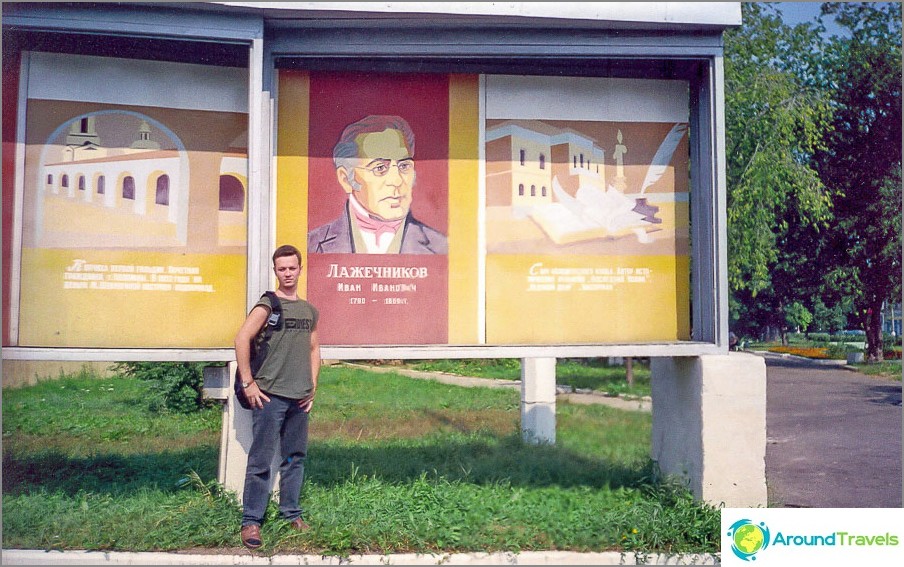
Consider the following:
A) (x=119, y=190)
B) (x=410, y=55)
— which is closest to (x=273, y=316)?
(x=119, y=190)

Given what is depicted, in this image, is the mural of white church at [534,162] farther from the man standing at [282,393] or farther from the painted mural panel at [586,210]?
the man standing at [282,393]

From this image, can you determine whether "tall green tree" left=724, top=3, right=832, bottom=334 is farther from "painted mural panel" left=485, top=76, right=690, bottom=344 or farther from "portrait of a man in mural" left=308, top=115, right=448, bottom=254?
"portrait of a man in mural" left=308, top=115, right=448, bottom=254

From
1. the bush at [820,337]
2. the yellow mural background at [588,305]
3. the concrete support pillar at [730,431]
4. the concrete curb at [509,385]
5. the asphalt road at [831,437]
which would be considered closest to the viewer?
the concrete support pillar at [730,431]

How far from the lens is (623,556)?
4570 mm

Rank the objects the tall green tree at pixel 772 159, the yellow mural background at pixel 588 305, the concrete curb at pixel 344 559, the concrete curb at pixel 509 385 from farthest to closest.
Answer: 1. the concrete curb at pixel 509 385
2. the tall green tree at pixel 772 159
3. the yellow mural background at pixel 588 305
4. the concrete curb at pixel 344 559

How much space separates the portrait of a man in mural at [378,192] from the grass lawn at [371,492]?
71.7 inches

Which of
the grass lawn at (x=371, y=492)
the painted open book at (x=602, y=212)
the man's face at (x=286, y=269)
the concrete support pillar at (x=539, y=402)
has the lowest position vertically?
the grass lawn at (x=371, y=492)

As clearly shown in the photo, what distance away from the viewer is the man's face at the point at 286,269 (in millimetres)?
4641

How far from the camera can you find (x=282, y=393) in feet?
15.0

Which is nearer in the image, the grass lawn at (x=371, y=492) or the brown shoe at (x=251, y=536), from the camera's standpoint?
the brown shoe at (x=251, y=536)

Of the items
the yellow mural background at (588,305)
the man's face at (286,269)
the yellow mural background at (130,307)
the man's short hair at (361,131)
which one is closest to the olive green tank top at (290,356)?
the man's face at (286,269)

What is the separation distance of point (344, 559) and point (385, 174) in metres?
2.67

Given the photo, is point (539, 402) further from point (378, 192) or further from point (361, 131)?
point (361, 131)

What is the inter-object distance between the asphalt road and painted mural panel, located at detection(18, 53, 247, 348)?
4.81m
